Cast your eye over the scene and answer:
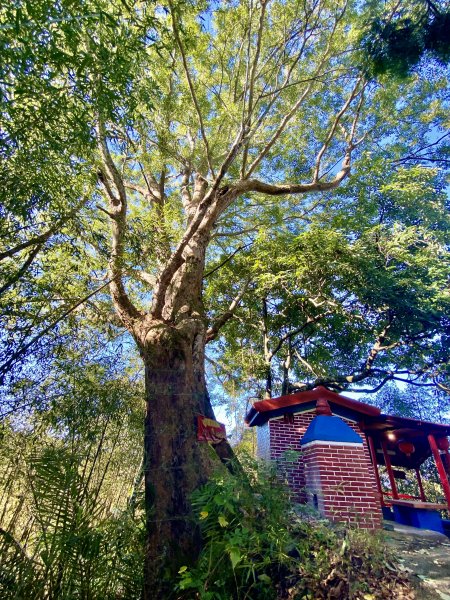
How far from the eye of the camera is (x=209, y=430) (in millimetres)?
3898

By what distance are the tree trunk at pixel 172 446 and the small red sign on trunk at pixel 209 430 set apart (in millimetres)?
62

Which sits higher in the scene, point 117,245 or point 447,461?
point 117,245

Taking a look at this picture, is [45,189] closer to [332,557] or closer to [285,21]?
[332,557]

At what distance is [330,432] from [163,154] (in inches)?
234

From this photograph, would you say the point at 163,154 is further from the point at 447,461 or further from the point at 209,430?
the point at 447,461

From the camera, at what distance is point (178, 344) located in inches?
173

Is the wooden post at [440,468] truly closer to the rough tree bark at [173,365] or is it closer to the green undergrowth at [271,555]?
the green undergrowth at [271,555]

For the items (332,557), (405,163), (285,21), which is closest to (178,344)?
(332,557)

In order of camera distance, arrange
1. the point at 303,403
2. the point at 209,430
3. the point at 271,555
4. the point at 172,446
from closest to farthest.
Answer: the point at 271,555 → the point at 172,446 → the point at 209,430 → the point at 303,403

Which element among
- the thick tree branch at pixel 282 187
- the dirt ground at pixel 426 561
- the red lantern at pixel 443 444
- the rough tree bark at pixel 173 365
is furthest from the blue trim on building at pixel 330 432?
the thick tree branch at pixel 282 187

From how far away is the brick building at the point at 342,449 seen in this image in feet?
15.8

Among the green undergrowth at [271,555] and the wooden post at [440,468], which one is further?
the wooden post at [440,468]

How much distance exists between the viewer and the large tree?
2393 millimetres

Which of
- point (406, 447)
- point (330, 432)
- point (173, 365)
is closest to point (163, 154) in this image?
point (173, 365)
